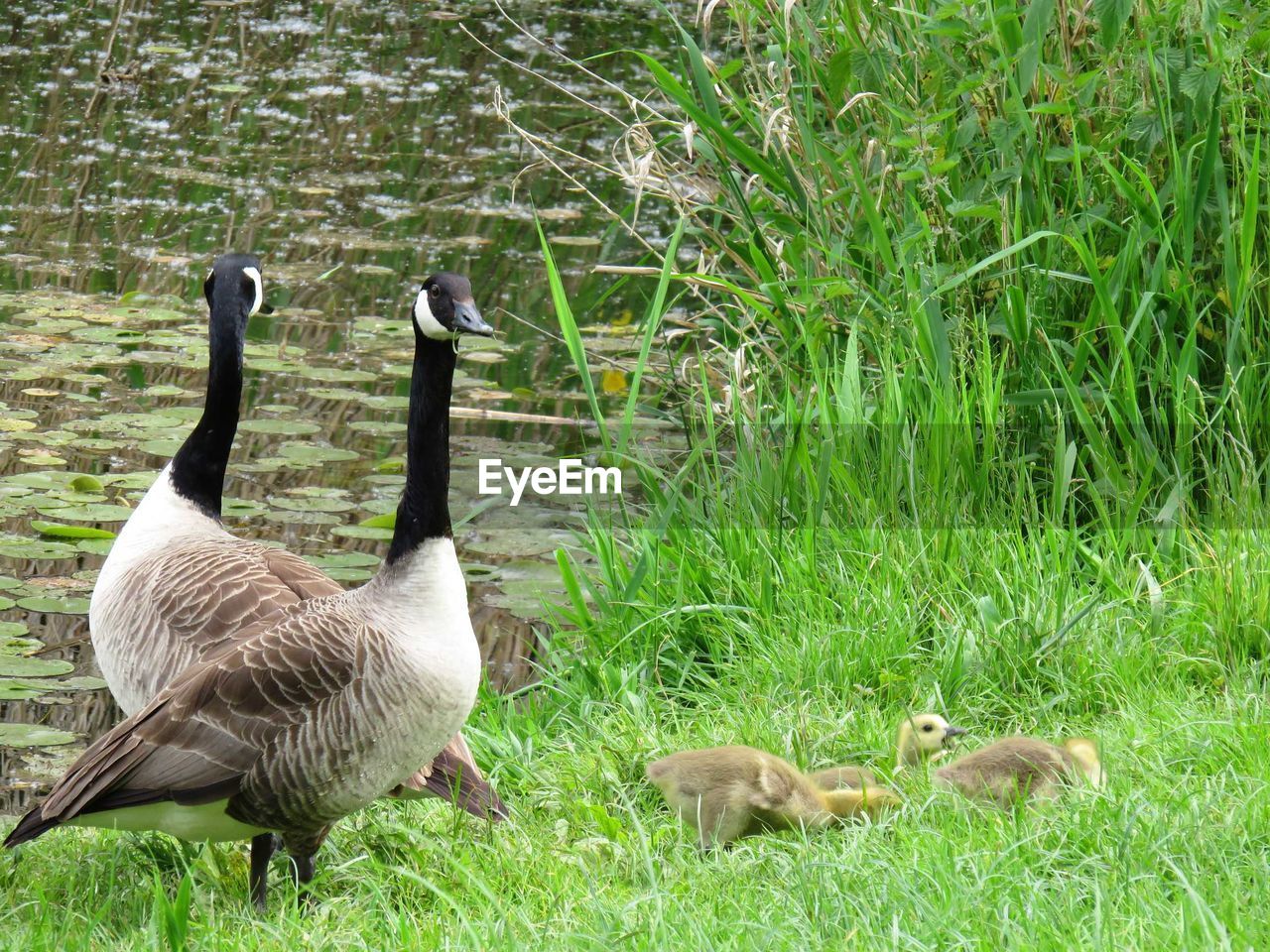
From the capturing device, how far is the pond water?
620 centimetres

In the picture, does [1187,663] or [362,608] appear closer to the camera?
[362,608]

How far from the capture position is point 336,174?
1092 cm

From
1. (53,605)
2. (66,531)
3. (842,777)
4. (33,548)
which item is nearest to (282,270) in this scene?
(66,531)

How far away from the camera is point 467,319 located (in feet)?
11.7

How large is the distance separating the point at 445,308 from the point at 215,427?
1.48 meters

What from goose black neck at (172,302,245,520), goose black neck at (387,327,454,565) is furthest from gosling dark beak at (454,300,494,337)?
goose black neck at (172,302,245,520)

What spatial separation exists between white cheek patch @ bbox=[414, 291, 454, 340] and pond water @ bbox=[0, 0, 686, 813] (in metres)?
1.92

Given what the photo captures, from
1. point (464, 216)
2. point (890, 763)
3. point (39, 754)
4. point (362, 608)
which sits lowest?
point (39, 754)

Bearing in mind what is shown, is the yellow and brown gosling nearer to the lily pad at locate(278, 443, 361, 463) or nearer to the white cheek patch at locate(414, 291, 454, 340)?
the white cheek patch at locate(414, 291, 454, 340)

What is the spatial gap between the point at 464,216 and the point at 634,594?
5.79 metres

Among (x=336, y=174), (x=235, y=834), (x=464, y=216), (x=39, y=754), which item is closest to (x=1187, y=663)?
(x=235, y=834)

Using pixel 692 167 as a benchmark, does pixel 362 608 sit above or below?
below

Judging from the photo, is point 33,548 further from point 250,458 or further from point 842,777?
point 842,777

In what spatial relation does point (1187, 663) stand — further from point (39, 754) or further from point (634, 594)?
point (39, 754)
